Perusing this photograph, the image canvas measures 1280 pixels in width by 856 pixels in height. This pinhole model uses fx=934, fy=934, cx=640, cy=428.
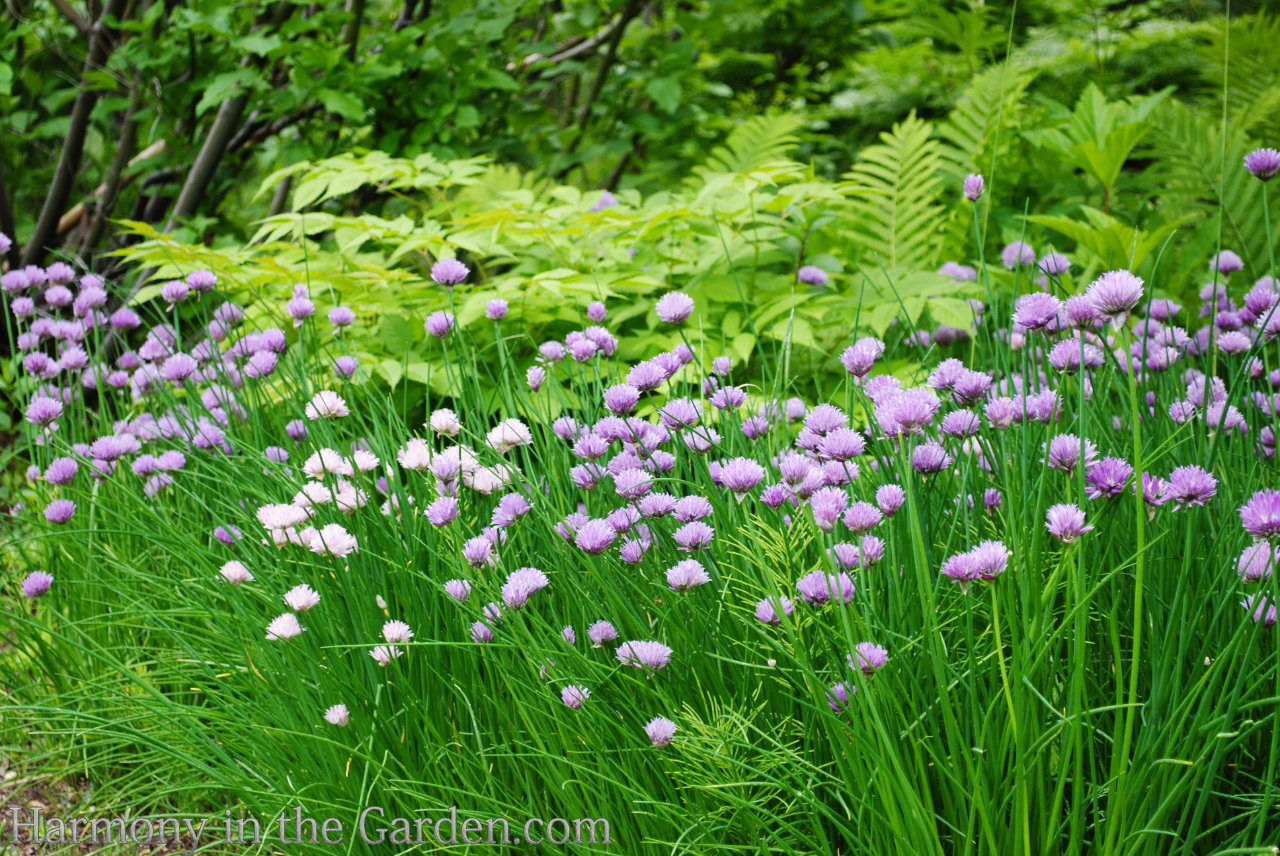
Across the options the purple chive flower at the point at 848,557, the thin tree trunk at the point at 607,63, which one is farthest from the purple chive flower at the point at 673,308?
the thin tree trunk at the point at 607,63

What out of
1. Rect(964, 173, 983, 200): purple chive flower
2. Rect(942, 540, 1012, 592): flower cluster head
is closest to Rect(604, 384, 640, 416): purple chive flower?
Rect(942, 540, 1012, 592): flower cluster head

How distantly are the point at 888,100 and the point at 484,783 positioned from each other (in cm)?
507

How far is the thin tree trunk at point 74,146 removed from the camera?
421 centimetres

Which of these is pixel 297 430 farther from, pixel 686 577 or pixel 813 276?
pixel 813 276

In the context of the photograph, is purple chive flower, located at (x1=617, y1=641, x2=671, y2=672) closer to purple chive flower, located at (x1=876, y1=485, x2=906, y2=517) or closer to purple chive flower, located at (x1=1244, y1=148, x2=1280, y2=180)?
purple chive flower, located at (x1=876, y1=485, x2=906, y2=517)

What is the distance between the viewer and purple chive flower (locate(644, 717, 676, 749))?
1196mm

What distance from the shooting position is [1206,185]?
390 cm

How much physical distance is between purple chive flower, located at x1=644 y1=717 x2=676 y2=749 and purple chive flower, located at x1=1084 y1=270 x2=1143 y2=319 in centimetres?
72

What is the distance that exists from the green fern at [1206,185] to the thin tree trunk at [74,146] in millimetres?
4596

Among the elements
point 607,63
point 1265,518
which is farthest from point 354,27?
point 1265,518

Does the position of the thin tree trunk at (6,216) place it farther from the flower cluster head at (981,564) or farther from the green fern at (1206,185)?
the green fern at (1206,185)

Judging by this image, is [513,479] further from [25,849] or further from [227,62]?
[227,62]

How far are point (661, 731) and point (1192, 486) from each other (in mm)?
734

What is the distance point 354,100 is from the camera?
3.50 meters
